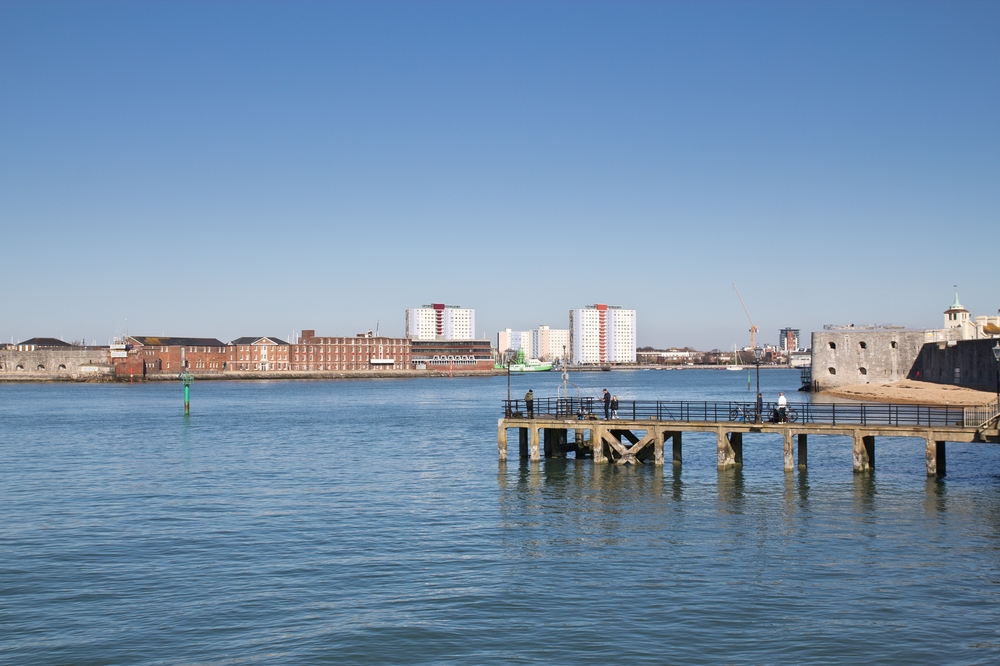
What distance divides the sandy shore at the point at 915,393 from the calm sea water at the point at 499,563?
3159 centimetres

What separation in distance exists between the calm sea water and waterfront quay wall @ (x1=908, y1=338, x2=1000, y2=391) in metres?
37.9

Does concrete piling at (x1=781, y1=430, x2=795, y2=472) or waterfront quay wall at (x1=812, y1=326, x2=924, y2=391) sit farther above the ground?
waterfront quay wall at (x1=812, y1=326, x2=924, y2=391)

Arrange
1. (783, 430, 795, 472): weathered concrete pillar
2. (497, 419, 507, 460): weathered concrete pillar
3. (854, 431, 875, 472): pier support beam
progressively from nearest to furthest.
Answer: (854, 431, 875, 472): pier support beam, (783, 430, 795, 472): weathered concrete pillar, (497, 419, 507, 460): weathered concrete pillar

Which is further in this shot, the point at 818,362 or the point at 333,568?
the point at 818,362

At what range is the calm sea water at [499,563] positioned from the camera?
17625mm

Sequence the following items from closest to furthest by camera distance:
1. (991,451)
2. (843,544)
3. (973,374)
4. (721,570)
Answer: (721,570) < (843,544) < (991,451) < (973,374)

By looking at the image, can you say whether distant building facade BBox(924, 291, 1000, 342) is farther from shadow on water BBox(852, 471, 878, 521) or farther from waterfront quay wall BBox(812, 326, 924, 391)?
shadow on water BBox(852, 471, 878, 521)

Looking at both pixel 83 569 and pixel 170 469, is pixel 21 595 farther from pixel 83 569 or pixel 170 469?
pixel 170 469

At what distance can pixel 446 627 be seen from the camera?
18.6 meters

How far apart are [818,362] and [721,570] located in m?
91.2

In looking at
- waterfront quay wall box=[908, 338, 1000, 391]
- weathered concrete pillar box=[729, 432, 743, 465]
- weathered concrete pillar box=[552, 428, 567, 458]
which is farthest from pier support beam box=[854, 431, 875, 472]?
waterfront quay wall box=[908, 338, 1000, 391]

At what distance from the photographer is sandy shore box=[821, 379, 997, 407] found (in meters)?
74.6

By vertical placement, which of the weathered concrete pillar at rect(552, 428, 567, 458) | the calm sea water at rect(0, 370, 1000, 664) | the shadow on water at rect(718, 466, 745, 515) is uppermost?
the weathered concrete pillar at rect(552, 428, 567, 458)

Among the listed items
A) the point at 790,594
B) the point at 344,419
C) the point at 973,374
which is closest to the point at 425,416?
the point at 344,419
